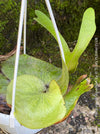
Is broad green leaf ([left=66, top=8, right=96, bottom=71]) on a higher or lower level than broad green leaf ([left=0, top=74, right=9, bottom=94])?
higher

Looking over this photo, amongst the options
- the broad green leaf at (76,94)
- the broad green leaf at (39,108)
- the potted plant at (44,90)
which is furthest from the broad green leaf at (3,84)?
the broad green leaf at (76,94)

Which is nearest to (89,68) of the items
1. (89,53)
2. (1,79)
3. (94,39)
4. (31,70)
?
(89,53)

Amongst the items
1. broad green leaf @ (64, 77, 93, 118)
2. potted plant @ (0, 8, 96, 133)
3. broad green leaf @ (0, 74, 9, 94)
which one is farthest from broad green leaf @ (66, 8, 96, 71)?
broad green leaf @ (0, 74, 9, 94)

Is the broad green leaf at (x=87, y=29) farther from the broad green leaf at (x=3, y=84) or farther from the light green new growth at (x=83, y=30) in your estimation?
the broad green leaf at (x=3, y=84)

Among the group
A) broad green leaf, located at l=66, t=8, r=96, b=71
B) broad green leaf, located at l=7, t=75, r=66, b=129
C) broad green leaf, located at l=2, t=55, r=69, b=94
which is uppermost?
broad green leaf, located at l=66, t=8, r=96, b=71

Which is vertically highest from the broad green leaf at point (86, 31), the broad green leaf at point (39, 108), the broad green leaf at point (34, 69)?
the broad green leaf at point (86, 31)

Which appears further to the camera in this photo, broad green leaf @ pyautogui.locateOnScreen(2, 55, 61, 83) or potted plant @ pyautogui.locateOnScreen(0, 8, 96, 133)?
broad green leaf @ pyautogui.locateOnScreen(2, 55, 61, 83)

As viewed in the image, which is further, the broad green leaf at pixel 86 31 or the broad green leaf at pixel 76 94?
the broad green leaf at pixel 86 31

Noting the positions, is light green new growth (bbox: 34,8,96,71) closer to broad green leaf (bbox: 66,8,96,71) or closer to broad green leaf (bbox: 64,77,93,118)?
broad green leaf (bbox: 66,8,96,71)

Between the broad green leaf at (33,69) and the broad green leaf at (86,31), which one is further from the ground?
the broad green leaf at (86,31)

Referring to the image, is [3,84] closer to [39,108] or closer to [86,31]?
[39,108]

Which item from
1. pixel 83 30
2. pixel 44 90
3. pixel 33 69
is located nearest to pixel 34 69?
pixel 33 69
